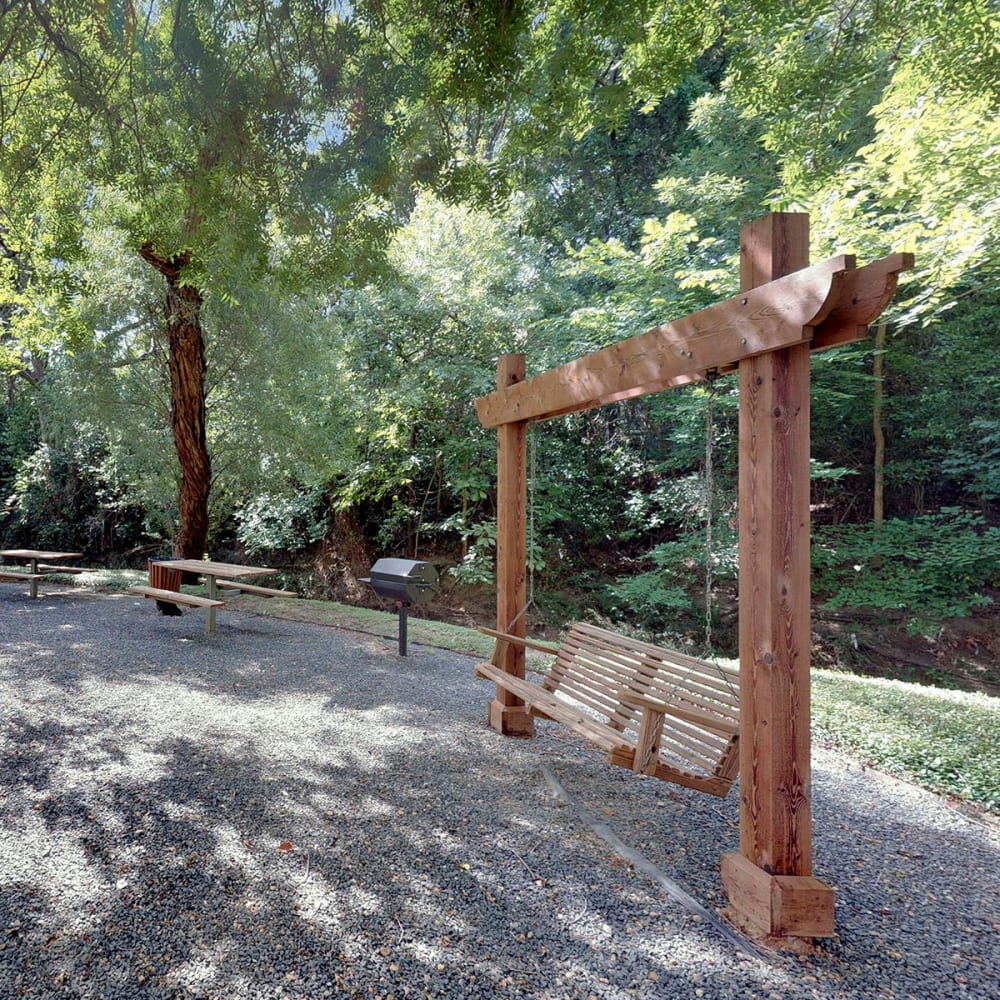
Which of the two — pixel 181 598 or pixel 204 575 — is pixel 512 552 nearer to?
pixel 181 598

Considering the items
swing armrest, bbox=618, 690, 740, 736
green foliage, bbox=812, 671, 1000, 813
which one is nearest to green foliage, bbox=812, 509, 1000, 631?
green foliage, bbox=812, 671, 1000, 813

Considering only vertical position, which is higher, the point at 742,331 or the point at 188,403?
the point at 188,403

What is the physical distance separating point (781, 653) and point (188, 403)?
8.37 meters

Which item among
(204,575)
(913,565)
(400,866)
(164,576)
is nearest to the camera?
(400,866)

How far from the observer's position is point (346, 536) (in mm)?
12547

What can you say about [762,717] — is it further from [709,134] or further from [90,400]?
[709,134]

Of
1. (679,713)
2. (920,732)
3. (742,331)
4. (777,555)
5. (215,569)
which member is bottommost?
(920,732)

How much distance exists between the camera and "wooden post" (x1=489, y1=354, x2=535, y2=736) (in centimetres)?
384

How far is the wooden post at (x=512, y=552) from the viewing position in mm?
3838

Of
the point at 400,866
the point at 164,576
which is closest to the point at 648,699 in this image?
the point at 400,866

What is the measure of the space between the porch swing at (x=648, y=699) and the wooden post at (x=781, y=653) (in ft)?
0.82

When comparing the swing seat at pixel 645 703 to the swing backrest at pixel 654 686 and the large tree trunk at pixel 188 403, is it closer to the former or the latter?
the swing backrest at pixel 654 686

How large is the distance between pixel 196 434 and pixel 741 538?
8.16m

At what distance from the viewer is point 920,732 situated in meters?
4.07
